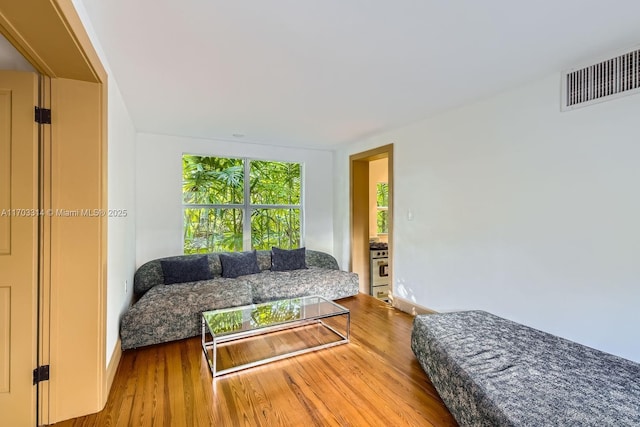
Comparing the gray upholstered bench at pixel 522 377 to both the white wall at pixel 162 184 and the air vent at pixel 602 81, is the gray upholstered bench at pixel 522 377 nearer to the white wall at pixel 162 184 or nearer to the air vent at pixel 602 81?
the air vent at pixel 602 81

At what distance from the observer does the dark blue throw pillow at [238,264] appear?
394 centimetres

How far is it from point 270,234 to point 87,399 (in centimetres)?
318

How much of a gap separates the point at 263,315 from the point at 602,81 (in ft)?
10.7

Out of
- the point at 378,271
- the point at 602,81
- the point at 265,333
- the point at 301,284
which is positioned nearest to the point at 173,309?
the point at 265,333

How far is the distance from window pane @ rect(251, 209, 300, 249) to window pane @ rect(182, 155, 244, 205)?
17.4 inches

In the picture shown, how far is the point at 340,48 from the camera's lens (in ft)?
6.23

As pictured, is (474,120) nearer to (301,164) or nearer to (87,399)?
(301,164)

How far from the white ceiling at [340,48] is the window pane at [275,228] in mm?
2069

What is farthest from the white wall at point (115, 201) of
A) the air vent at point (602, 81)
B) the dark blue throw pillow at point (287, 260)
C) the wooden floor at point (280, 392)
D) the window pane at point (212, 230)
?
the air vent at point (602, 81)

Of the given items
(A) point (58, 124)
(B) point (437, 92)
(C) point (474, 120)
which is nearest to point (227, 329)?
(A) point (58, 124)

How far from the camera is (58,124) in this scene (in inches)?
69.4

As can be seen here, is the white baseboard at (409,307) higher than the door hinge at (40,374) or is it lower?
lower

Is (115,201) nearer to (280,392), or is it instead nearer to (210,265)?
(210,265)

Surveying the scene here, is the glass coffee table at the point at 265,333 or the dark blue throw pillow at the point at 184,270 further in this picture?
the dark blue throw pillow at the point at 184,270
